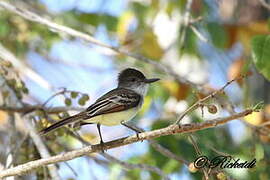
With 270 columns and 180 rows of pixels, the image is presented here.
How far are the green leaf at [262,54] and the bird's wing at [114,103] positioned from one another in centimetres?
103

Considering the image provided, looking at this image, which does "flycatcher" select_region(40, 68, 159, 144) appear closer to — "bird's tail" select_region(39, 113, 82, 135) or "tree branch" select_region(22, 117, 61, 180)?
"bird's tail" select_region(39, 113, 82, 135)

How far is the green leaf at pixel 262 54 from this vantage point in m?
4.76

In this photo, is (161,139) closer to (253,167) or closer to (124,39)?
(253,167)

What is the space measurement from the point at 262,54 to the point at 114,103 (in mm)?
1231

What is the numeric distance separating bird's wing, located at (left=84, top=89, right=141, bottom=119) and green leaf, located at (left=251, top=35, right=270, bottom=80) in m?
1.03

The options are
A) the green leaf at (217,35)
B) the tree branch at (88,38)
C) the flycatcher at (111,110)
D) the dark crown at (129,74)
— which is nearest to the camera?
the flycatcher at (111,110)

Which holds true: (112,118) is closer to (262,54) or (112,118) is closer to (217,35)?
(262,54)

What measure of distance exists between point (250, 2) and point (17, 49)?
3.54 metres

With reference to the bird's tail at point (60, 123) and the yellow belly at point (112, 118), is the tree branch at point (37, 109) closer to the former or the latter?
the yellow belly at point (112, 118)

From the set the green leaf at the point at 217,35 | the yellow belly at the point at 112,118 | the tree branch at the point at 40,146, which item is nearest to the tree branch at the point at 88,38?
the yellow belly at the point at 112,118

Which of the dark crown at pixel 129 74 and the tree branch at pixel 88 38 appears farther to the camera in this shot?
the dark crown at pixel 129 74

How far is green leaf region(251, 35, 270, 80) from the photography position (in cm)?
476

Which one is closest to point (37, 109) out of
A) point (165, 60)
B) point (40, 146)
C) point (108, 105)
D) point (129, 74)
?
point (40, 146)

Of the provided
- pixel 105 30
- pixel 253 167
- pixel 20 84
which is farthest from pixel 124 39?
pixel 253 167
